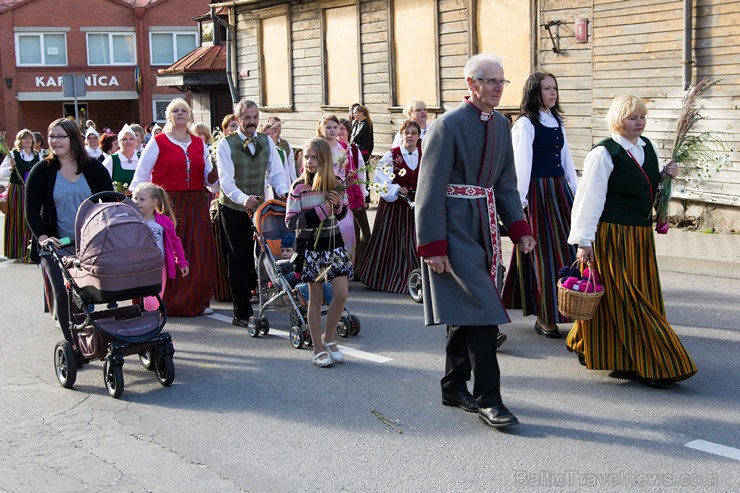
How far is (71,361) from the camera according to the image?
6.61 meters

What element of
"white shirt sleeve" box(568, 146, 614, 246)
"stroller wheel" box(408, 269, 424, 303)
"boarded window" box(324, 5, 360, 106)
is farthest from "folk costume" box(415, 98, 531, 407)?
"boarded window" box(324, 5, 360, 106)

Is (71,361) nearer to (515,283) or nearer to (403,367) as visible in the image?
(403,367)

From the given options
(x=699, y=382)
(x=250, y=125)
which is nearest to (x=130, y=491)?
(x=699, y=382)

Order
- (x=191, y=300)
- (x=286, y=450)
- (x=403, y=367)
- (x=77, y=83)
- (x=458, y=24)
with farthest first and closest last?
(x=77, y=83)
(x=458, y=24)
(x=191, y=300)
(x=403, y=367)
(x=286, y=450)

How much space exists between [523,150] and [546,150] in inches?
8.1

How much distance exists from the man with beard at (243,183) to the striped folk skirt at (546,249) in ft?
7.59

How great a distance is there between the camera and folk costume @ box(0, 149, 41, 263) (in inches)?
528

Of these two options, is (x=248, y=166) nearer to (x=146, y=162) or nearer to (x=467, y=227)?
(x=146, y=162)

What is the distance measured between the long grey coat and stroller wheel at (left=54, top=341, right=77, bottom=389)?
2592 millimetres

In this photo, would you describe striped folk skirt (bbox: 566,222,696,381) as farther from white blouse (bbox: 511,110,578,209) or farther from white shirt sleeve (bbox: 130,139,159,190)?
white shirt sleeve (bbox: 130,139,159,190)

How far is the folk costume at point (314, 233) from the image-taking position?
688 cm

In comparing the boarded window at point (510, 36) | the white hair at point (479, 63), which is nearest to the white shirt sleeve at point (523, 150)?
the white hair at point (479, 63)

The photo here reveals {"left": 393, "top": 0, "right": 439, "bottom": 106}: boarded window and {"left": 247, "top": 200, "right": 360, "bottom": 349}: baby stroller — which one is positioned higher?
{"left": 393, "top": 0, "right": 439, "bottom": 106}: boarded window

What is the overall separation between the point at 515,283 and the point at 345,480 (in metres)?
3.22
